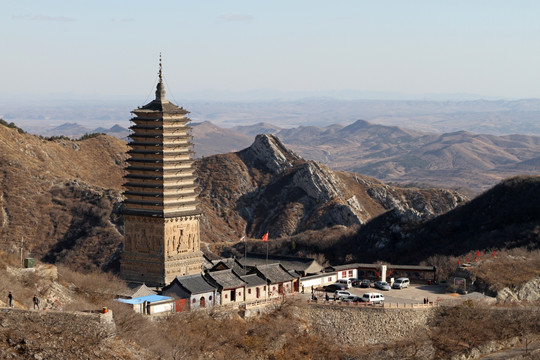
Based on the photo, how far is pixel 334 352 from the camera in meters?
43.6

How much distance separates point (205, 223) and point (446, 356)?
5307 cm

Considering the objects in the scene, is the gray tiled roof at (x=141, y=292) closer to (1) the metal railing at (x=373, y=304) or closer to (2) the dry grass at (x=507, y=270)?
(1) the metal railing at (x=373, y=304)

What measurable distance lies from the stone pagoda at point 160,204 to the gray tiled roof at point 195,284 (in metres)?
3.65

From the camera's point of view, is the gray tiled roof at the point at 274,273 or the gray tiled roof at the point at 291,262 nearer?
the gray tiled roof at the point at 274,273

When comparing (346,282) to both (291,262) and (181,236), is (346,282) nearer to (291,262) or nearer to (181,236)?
(291,262)

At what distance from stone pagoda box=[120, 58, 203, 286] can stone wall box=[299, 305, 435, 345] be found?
7407 mm

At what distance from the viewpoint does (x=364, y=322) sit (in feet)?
150

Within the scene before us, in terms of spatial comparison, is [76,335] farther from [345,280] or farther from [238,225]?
[238,225]

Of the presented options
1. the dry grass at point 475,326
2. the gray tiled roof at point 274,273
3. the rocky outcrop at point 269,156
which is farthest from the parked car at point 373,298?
the rocky outcrop at point 269,156

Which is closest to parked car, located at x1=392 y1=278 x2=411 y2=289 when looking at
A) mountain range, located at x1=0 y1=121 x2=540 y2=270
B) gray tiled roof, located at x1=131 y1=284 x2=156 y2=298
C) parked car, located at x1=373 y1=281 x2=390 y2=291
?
parked car, located at x1=373 y1=281 x2=390 y2=291

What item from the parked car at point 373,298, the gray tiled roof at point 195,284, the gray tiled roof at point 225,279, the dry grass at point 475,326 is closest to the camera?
the gray tiled roof at point 195,284

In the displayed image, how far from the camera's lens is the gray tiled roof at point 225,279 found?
46.3 m

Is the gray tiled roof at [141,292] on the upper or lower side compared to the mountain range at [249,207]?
A: upper

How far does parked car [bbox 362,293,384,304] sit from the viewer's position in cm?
4714
